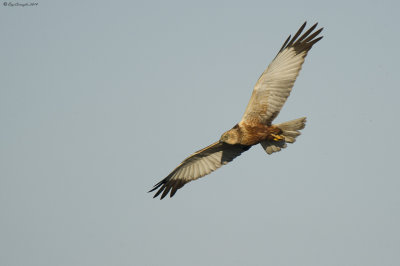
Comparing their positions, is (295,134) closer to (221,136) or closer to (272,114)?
(272,114)

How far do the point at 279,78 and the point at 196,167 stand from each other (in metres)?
3.36

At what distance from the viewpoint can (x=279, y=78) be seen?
1241 centimetres

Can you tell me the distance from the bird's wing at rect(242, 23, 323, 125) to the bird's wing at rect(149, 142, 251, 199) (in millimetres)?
1587

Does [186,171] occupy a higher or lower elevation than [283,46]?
lower

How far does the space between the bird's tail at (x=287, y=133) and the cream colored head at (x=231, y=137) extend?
876mm

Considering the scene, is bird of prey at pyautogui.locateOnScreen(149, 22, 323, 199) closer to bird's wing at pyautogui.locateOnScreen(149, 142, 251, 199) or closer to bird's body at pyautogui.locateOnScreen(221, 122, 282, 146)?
bird's body at pyautogui.locateOnScreen(221, 122, 282, 146)

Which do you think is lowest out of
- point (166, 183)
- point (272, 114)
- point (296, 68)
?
point (166, 183)

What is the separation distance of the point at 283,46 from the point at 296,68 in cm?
58

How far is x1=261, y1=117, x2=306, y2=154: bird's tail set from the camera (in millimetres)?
12477

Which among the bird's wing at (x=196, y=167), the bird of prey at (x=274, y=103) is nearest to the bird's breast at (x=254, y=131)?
the bird of prey at (x=274, y=103)

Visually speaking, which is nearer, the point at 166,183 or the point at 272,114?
the point at 272,114

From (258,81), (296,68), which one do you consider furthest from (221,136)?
(296,68)

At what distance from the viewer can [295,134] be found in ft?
41.3

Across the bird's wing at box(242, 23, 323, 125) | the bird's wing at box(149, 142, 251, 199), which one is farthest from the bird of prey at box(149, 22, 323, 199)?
the bird's wing at box(149, 142, 251, 199)
